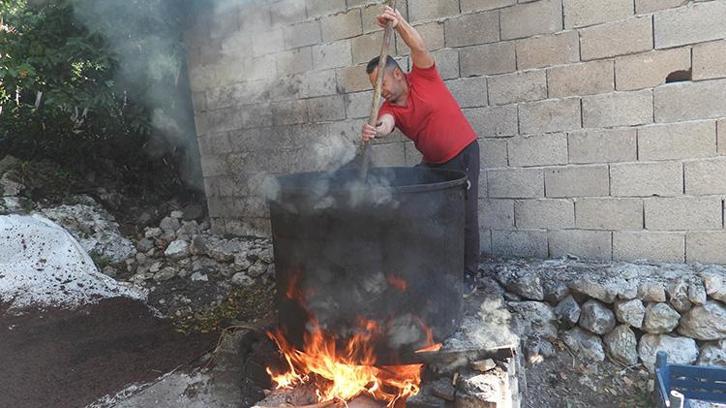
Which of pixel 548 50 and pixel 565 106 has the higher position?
pixel 548 50

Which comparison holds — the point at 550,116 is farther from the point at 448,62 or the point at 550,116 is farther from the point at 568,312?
the point at 568,312

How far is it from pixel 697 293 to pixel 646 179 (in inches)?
30.7

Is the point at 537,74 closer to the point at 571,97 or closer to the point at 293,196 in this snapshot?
the point at 571,97

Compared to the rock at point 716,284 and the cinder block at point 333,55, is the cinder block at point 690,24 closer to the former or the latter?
the rock at point 716,284

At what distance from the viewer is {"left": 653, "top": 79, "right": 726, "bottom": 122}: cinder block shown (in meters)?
3.09

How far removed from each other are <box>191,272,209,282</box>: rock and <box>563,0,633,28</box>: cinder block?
3962 millimetres

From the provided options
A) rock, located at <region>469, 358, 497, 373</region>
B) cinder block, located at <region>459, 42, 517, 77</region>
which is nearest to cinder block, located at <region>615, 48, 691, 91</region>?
cinder block, located at <region>459, 42, 517, 77</region>

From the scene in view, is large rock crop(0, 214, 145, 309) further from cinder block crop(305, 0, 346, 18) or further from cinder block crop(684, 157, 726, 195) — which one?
cinder block crop(684, 157, 726, 195)

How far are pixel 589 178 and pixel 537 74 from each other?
2.72ft

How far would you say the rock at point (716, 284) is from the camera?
303 centimetres

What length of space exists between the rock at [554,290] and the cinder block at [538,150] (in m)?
0.86

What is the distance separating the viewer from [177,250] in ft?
17.9

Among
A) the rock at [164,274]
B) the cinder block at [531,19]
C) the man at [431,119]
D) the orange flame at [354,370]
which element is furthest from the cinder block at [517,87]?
the rock at [164,274]

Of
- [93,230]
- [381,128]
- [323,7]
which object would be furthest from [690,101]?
[93,230]
